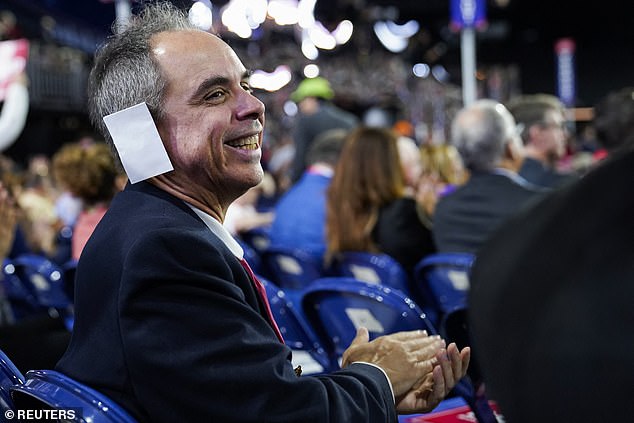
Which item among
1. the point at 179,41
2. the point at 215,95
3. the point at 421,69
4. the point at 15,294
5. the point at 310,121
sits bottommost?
the point at 421,69

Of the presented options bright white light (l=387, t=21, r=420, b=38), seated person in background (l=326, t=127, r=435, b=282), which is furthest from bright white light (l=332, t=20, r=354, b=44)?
seated person in background (l=326, t=127, r=435, b=282)

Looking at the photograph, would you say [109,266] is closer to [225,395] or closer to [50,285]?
[225,395]

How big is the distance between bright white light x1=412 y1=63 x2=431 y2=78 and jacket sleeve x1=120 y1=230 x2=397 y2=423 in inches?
1057

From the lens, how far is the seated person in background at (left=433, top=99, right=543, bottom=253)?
375cm

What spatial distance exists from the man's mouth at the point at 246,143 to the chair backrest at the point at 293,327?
97 centimetres

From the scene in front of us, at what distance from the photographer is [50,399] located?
1.25m

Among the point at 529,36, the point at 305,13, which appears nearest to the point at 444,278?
the point at 305,13

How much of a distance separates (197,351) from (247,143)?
0.50 meters

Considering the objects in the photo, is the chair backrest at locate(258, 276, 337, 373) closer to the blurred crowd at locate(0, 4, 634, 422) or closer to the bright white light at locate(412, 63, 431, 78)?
the blurred crowd at locate(0, 4, 634, 422)

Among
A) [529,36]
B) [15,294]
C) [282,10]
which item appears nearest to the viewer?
[15,294]

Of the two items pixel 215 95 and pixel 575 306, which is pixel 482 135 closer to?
pixel 215 95

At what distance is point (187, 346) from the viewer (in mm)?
1257

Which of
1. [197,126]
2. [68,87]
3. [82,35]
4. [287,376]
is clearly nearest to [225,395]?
[287,376]

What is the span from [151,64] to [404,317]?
0.91m
